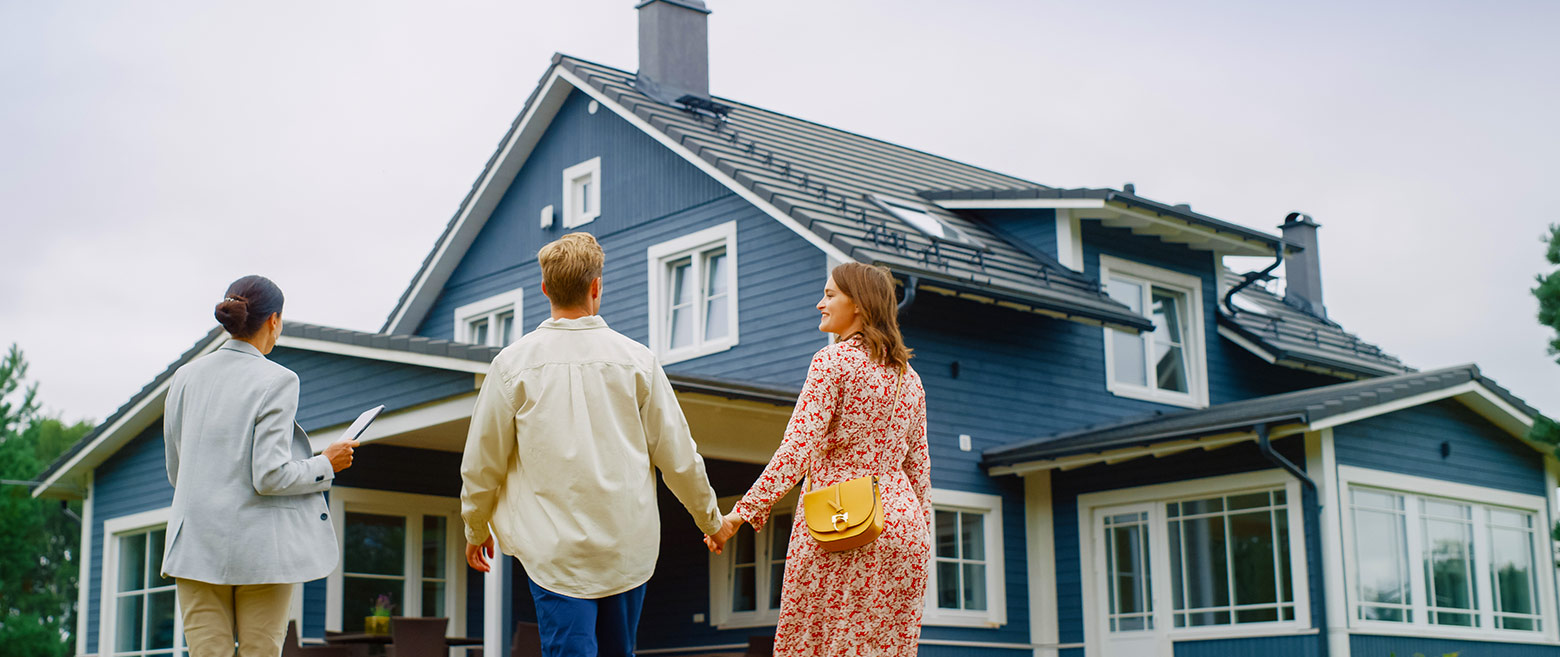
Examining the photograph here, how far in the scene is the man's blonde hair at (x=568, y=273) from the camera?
4191 mm

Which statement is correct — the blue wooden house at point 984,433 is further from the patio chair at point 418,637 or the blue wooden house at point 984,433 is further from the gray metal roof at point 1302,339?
the patio chair at point 418,637

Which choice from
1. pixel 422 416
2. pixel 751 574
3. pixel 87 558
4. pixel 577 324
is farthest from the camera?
pixel 87 558

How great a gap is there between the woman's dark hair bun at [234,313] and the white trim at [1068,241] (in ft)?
36.1

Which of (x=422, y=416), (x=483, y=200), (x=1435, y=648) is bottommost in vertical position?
(x=1435, y=648)

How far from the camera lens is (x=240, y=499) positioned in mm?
4293

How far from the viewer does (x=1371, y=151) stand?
77.2 feet

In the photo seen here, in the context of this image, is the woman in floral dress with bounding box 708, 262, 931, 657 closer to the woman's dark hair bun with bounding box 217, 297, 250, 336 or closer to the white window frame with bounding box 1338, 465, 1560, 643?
the woman's dark hair bun with bounding box 217, 297, 250, 336

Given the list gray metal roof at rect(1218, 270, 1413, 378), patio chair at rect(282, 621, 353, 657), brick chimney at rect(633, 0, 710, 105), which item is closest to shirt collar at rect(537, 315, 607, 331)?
patio chair at rect(282, 621, 353, 657)

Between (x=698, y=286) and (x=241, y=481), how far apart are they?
10.4m

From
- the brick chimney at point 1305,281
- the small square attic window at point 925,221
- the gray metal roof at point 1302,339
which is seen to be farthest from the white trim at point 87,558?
the brick chimney at point 1305,281

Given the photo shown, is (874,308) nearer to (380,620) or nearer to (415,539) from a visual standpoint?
(380,620)

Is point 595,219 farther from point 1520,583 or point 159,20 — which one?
point 1520,583

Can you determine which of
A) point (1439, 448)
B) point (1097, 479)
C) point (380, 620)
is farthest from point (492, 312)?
point (1439, 448)

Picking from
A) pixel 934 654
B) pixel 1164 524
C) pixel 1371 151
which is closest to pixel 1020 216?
pixel 1164 524
